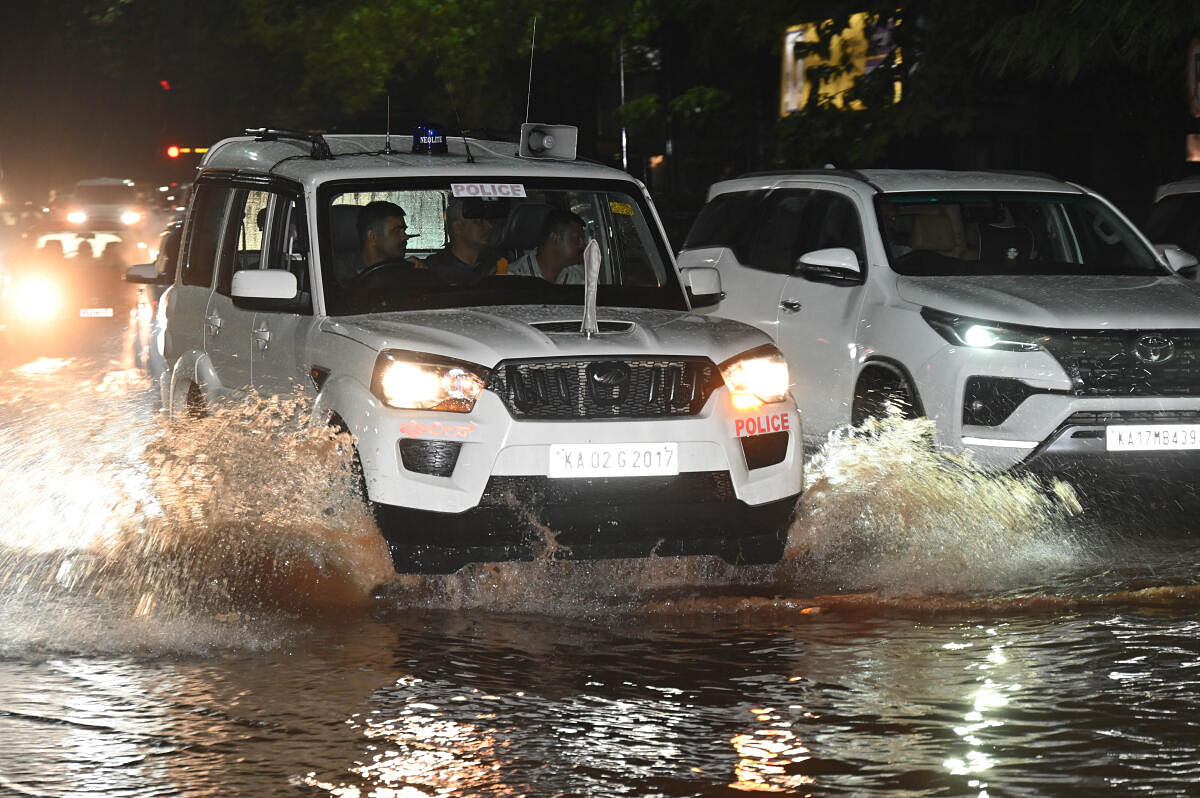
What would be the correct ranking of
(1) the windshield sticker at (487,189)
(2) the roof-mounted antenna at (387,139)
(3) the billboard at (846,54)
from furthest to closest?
(3) the billboard at (846,54) < (2) the roof-mounted antenna at (387,139) < (1) the windshield sticker at (487,189)

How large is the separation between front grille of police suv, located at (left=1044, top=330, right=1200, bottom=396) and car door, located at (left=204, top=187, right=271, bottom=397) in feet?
11.7

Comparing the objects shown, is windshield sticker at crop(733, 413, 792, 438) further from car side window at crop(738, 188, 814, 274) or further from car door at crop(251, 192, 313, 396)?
car side window at crop(738, 188, 814, 274)

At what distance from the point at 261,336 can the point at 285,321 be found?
299 mm

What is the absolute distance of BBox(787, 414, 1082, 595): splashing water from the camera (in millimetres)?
8336

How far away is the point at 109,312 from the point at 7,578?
17.9 meters

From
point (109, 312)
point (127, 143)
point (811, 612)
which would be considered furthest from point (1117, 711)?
point (127, 143)

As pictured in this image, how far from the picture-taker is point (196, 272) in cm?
995

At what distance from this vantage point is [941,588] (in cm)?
810

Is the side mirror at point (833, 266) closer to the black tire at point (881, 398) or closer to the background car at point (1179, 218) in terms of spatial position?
the black tire at point (881, 398)

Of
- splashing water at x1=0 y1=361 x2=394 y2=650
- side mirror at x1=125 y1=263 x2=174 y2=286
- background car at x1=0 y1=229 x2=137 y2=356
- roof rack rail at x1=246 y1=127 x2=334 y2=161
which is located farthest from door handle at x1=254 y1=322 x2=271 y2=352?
background car at x1=0 y1=229 x2=137 y2=356

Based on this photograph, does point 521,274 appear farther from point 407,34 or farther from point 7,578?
point 407,34

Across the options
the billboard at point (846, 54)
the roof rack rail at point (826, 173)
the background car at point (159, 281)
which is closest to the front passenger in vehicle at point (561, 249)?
the background car at point (159, 281)

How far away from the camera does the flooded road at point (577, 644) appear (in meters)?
5.43

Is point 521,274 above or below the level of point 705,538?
above
